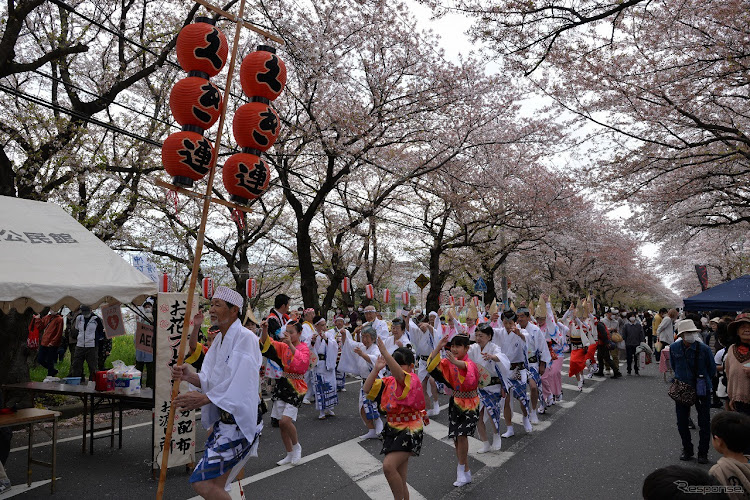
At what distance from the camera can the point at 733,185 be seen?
Answer: 1493 cm

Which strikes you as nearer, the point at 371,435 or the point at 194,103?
the point at 194,103

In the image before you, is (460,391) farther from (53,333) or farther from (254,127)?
(53,333)

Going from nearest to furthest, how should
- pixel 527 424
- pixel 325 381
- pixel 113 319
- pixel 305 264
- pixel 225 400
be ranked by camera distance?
1. pixel 225 400
2. pixel 113 319
3. pixel 527 424
4. pixel 325 381
5. pixel 305 264

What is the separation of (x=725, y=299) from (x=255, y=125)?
1423 cm

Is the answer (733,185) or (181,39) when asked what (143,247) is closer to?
(181,39)

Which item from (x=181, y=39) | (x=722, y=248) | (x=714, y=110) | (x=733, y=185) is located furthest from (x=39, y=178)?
(x=722, y=248)

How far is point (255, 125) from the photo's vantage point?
599cm

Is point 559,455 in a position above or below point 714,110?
below

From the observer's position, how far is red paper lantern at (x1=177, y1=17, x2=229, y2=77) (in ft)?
17.6

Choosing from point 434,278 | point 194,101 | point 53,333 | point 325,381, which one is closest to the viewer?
point 194,101

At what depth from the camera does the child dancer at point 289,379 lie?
21.6ft

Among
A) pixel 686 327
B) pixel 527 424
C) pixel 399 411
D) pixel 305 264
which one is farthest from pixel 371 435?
pixel 305 264

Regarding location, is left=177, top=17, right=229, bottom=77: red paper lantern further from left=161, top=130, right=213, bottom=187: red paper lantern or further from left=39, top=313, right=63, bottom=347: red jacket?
left=39, top=313, right=63, bottom=347: red jacket

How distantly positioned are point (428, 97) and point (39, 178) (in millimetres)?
9402
